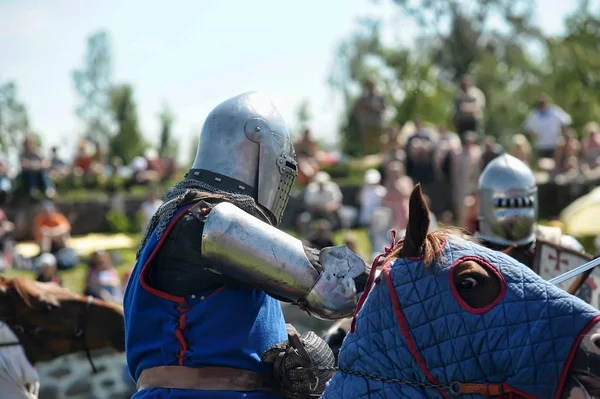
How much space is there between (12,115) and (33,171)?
2634 centimetres

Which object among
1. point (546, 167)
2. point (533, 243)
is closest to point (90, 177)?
point (546, 167)

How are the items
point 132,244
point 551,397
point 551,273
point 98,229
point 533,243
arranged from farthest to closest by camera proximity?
point 98,229 → point 132,244 → point 533,243 → point 551,273 → point 551,397

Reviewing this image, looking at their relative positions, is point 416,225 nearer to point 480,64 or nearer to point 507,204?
point 507,204

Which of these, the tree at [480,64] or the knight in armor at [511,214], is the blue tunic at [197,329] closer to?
the knight in armor at [511,214]

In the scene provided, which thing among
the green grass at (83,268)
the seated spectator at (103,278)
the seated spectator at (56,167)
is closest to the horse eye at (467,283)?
the seated spectator at (103,278)

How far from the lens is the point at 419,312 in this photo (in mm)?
2473

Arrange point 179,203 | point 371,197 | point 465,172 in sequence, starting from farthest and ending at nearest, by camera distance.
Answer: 1. point 465,172
2. point 371,197
3. point 179,203

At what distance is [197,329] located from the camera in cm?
313

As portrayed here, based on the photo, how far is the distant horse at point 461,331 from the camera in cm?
231

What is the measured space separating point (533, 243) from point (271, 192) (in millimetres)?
2385

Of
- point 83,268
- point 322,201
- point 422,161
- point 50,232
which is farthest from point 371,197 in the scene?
point 50,232

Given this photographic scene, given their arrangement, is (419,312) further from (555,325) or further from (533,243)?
(533,243)

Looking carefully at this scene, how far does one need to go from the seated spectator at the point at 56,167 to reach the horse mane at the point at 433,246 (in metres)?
17.5

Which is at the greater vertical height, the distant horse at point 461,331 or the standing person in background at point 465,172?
the distant horse at point 461,331
